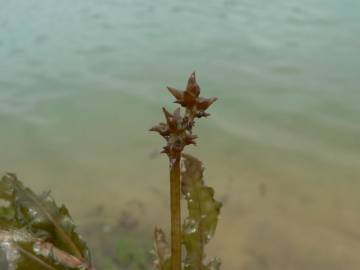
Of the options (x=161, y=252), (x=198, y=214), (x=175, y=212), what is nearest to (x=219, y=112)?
(x=198, y=214)

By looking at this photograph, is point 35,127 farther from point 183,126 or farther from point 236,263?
point 183,126

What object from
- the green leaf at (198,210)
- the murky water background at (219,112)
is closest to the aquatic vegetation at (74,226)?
the green leaf at (198,210)

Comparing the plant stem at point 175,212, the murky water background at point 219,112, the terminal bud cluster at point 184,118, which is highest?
the murky water background at point 219,112

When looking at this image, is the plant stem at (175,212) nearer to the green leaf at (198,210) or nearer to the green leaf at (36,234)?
the green leaf at (36,234)

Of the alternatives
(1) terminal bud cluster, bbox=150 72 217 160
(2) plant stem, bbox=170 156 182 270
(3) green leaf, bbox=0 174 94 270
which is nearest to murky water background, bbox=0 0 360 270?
(3) green leaf, bbox=0 174 94 270

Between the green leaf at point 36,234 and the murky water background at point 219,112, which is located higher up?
the murky water background at point 219,112

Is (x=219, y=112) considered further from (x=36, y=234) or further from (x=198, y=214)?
(x=36, y=234)

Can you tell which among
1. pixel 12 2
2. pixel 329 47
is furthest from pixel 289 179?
pixel 12 2

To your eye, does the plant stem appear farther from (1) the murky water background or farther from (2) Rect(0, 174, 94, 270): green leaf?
(1) the murky water background

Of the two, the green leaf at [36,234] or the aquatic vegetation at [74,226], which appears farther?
the green leaf at [36,234]
